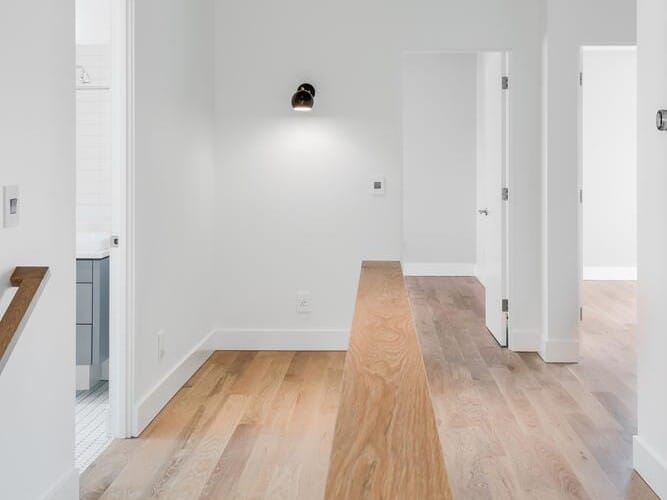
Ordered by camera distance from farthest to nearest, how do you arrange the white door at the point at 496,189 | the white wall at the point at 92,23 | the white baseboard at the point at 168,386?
the white door at the point at 496,189, the white wall at the point at 92,23, the white baseboard at the point at 168,386

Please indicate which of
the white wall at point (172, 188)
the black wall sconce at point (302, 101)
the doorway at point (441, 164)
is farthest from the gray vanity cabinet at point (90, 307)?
the doorway at point (441, 164)

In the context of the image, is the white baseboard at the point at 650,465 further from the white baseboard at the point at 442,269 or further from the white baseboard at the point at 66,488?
the white baseboard at the point at 442,269

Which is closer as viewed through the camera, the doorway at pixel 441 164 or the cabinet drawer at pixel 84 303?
the cabinet drawer at pixel 84 303

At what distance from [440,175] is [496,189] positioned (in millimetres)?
3701

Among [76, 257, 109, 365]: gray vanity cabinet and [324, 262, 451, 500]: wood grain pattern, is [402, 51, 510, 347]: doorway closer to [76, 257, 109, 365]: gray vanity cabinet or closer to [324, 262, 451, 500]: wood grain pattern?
[76, 257, 109, 365]: gray vanity cabinet

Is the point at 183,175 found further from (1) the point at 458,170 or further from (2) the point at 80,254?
(1) the point at 458,170

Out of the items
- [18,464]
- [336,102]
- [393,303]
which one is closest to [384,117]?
[336,102]

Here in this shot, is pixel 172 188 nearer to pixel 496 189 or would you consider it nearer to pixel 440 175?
pixel 496 189

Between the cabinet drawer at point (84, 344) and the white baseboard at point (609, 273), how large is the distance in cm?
639

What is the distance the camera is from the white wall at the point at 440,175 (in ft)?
28.4

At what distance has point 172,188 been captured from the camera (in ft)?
12.6

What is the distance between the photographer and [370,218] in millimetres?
4949

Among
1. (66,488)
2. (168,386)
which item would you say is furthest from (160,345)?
(66,488)

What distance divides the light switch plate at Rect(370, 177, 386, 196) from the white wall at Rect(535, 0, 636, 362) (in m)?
1.06
